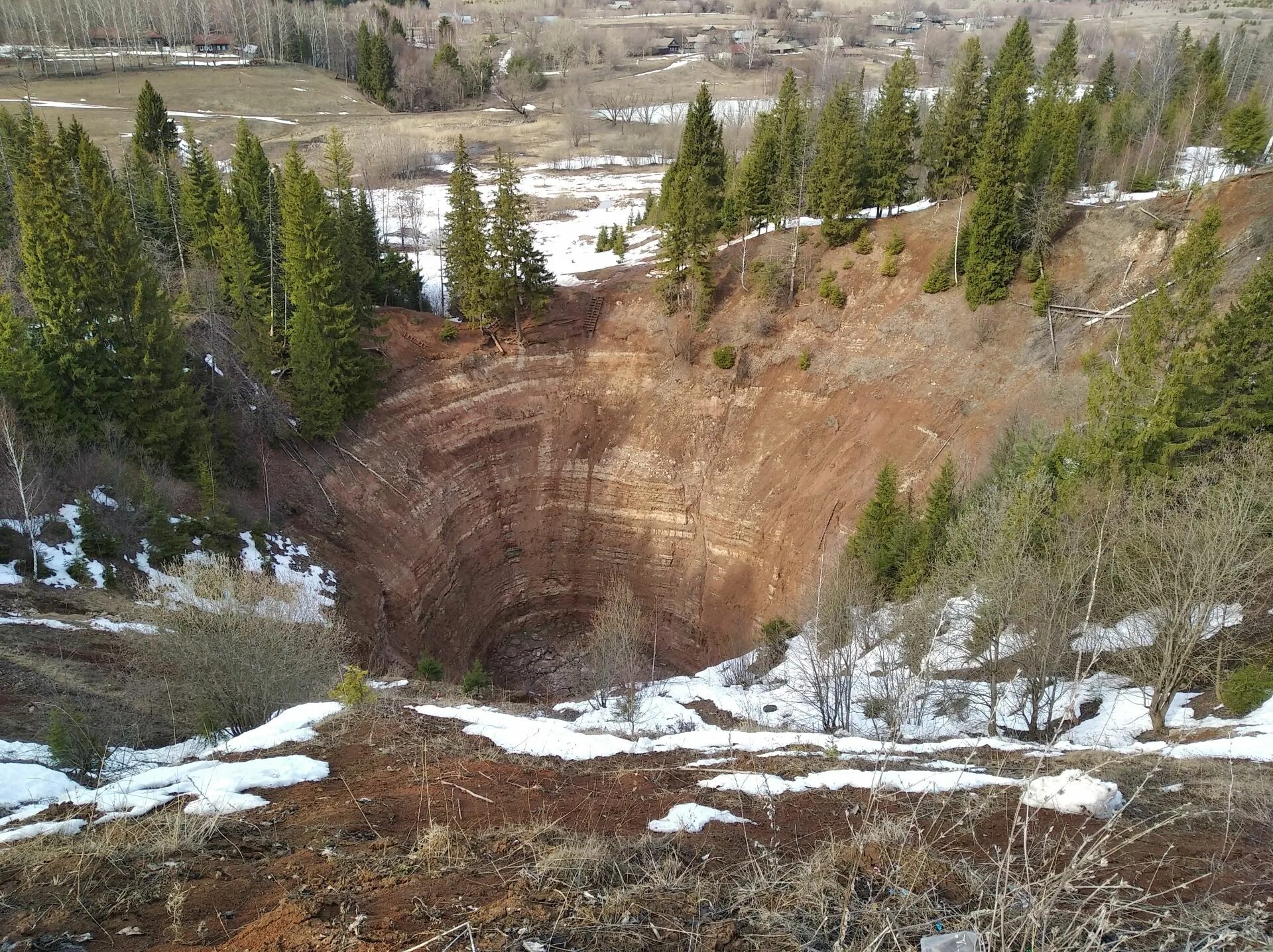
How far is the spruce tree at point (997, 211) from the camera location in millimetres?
33188

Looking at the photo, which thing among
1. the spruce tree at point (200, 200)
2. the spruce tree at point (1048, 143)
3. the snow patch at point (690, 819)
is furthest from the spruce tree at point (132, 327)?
the spruce tree at point (1048, 143)

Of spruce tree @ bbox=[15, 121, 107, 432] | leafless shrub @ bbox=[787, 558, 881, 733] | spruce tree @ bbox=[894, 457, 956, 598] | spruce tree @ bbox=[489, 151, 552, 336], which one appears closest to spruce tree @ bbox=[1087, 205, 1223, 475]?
spruce tree @ bbox=[894, 457, 956, 598]

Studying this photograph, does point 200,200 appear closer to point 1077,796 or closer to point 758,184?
point 758,184

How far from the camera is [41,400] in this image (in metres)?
23.9

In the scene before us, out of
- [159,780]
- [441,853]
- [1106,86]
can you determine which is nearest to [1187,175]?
[1106,86]

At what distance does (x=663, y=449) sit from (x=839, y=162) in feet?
58.8

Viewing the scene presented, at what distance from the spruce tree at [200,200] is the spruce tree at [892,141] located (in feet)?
117

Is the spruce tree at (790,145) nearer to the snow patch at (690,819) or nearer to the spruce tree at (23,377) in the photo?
the spruce tree at (23,377)

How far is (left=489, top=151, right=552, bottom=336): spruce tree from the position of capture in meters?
36.9

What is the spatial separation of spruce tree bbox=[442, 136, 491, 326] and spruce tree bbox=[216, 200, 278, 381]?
9333mm

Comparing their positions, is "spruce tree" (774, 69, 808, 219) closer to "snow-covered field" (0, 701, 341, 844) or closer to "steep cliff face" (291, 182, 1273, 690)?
"steep cliff face" (291, 182, 1273, 690)

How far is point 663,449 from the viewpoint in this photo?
1448 inches

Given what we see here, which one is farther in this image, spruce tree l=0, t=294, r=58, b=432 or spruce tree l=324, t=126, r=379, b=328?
spruce tree l=324, t=126, r=379, b=328

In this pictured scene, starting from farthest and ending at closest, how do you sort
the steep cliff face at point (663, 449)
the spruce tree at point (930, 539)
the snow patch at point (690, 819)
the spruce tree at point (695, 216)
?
the spruce tree at point (695, 216) < the steep cliff face at point (663, 449) < the spruce tree at point (930, 539) < the snow patch at point (690, 819)
